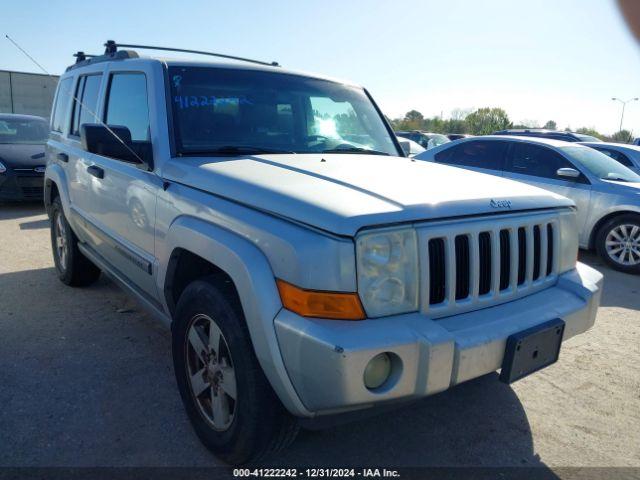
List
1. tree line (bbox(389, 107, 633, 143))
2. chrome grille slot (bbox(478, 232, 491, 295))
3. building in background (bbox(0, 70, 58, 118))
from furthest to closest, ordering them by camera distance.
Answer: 1. tree line (bbox(389, 107, 633, 143))
2. building in background (bbox(0, 70, 58, 118))
3. chrome grille slot (bbox(478, 232, 491, 295))

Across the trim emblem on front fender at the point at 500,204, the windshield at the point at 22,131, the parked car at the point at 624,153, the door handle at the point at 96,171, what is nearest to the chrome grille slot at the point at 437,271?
the trim emblem on front fender at the point at 500,204

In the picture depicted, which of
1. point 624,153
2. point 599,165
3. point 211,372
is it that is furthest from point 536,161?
point 211,372

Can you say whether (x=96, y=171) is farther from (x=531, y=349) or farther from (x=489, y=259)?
(x=531, y=349)

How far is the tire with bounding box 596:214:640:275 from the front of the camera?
637 cm

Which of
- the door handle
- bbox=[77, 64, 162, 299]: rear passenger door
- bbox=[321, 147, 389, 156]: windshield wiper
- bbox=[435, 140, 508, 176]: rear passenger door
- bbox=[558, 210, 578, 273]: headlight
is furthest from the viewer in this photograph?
bbox=[435, 140, 508, 176]: rear passenger door

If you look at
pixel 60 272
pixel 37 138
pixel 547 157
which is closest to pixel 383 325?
pixel 60 272

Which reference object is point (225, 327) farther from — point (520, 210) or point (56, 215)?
point (56, 215)

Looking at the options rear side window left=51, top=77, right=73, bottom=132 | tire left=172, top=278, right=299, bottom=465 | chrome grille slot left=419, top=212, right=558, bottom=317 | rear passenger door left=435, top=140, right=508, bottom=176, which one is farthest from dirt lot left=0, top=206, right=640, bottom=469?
rear passenger door left=435, top=140, right=508, bottom=176

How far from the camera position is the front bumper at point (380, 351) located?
1.82 m

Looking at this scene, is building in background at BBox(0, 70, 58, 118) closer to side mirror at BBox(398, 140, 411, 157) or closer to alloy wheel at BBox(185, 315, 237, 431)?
side mirror at BBox(398, 140, 411, 157)

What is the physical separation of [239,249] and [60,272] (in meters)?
3.66

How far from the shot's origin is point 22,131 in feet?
32.6

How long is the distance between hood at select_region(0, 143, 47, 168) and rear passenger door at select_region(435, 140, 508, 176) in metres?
6.74

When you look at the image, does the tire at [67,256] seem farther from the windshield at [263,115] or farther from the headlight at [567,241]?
the headlight at [567,241]
